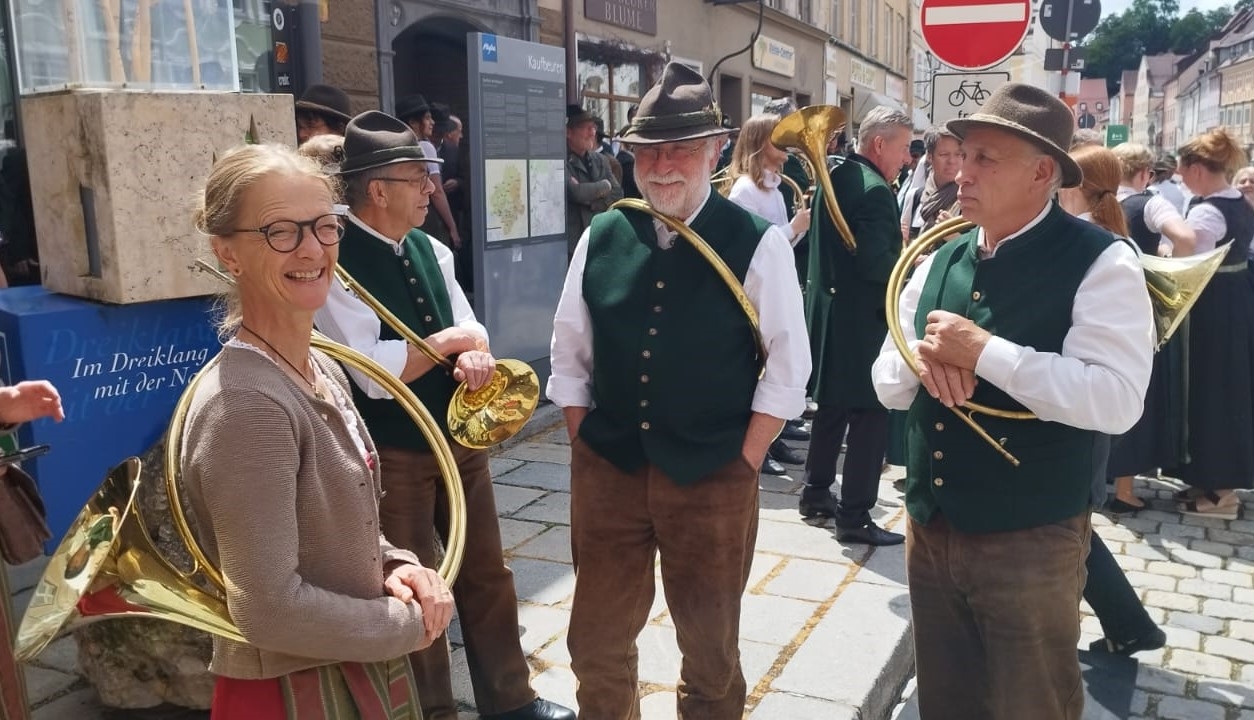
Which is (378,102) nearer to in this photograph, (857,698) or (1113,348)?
(857,698)

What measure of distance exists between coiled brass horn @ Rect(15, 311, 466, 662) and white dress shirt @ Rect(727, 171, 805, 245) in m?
4.63

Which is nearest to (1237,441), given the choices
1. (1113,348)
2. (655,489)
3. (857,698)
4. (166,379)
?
(857,698)

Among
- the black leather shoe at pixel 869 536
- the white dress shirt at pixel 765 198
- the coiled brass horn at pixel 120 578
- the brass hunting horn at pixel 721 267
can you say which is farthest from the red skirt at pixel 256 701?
the white dress shirt at pixel 765 198

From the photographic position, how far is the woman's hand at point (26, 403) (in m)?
2.19

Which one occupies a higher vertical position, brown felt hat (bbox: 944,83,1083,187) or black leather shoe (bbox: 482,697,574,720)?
brown felt hat (bbox: 944,83,1083,187)

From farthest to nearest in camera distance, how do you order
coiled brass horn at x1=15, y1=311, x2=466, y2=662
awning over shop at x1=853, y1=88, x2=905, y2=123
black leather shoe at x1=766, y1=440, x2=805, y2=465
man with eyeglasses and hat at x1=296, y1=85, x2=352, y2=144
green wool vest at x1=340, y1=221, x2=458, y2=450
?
awning over shop at x1=853, y1=88, x2=905, y2=123
black leather shoe at x1=766, y1=440, x2=805, y2=465
man with eyeglasses and hat at x1=296, y1=85, x2=352, y2=144
green wool vest at x1=340, y1=221, x2=458, y2=450
coiled brass horn at x1=15, y1=311, x2=466, y2=662

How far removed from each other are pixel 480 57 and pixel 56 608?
517 centimetres

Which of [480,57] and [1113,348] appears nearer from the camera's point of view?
[1113,348]

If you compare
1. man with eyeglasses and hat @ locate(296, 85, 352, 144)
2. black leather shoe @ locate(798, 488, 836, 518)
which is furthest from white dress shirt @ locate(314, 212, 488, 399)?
black leather shoe @ locate(798, 488, 836, 518)

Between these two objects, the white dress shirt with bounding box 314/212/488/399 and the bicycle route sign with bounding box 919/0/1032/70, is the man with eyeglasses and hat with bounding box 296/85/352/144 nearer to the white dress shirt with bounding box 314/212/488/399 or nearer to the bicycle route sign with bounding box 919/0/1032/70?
the white dress shirt with bounding box 314/212/488/399

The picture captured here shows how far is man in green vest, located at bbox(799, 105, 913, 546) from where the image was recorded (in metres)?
4.93

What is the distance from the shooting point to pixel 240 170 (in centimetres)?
172

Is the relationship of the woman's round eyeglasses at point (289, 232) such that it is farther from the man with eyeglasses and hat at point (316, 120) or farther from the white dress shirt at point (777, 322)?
the man with eyeglasses and hat at point (316, 120)

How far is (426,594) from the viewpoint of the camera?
6.06 ft
